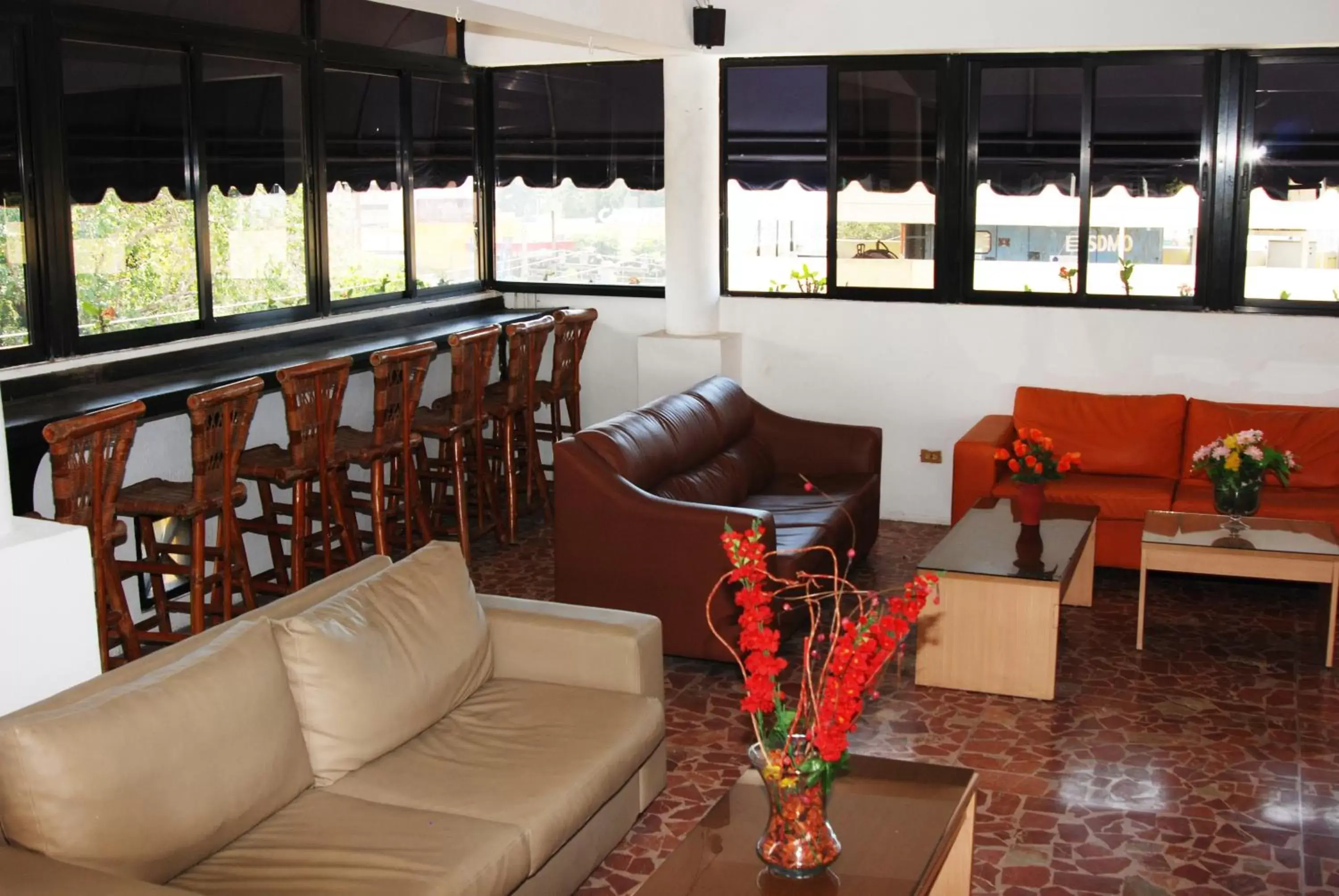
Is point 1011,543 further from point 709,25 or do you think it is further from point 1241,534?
point 709,25

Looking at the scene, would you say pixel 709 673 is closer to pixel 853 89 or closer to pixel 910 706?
pixel 910 706

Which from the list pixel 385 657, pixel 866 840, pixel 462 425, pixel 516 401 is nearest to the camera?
pixel 866 840

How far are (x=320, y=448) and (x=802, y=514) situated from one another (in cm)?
213

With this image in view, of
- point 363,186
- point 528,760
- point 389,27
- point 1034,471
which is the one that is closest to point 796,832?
point 528,760

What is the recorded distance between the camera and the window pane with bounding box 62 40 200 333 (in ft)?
19.6

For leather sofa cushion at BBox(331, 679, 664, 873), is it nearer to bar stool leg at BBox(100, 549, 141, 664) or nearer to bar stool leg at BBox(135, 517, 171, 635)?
bar stool leg at BBox(100, 549, 141, 664)

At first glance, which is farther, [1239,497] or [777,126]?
[777,126]

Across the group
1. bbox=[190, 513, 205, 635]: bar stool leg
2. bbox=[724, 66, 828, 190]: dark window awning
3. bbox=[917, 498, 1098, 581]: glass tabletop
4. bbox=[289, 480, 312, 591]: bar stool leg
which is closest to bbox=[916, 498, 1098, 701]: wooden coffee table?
bbox=[917, 498, 1098, 581]: glass tabletop

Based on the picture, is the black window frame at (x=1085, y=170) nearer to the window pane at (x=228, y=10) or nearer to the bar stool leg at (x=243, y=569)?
the window pane at (x=228, y=10)

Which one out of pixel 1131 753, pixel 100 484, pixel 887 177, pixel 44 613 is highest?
pixel 887 177

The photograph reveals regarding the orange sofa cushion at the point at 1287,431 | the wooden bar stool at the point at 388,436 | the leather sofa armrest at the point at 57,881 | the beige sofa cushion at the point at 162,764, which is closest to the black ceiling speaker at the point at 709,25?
the wooden bar stool at the point at 388,436

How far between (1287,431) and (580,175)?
14.3 ft

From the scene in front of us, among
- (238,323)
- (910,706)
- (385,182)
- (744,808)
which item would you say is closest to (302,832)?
(744,808)

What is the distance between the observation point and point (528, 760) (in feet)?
12.2
